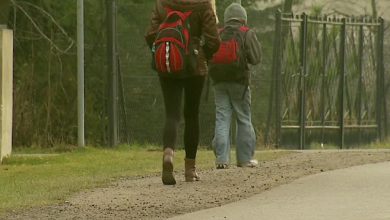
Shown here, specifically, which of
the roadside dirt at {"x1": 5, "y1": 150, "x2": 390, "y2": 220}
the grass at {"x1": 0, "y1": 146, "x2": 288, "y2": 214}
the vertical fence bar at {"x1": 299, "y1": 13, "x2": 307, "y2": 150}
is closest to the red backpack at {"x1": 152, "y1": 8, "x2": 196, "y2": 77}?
the roadside dirt at {"x1": 5, "y1": 150, "x2": 390, "y2": 220}

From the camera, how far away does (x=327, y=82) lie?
22906 mm

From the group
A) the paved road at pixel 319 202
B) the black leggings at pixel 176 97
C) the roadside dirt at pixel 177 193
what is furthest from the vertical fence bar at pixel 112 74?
the black leggings at pixel 176 97

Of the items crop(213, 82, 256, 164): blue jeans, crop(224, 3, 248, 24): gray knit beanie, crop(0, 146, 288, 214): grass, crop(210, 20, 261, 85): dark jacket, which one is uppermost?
crop(224, 3, 248, 24): gray knit beanie

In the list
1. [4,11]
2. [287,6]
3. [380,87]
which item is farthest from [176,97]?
[287,6]

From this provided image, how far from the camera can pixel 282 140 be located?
2212 centimetres

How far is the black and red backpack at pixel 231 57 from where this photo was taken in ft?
50.6

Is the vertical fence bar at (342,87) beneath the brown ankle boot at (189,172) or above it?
above

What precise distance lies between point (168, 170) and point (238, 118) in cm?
311

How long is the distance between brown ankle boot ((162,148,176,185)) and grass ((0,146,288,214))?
70cm

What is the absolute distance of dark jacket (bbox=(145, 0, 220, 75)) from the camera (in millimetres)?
13062

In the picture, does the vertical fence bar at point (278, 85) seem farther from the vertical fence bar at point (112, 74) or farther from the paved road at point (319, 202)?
the paved road at point (319, 202)

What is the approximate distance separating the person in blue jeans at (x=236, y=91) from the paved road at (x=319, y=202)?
1.76m

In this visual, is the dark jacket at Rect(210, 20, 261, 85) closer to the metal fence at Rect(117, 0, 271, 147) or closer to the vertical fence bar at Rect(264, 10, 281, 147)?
the metal fence at Rect(117, 0, 271, 147)

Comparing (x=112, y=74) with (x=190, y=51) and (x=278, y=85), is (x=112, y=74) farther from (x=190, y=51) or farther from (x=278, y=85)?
(x=190, y=51)
